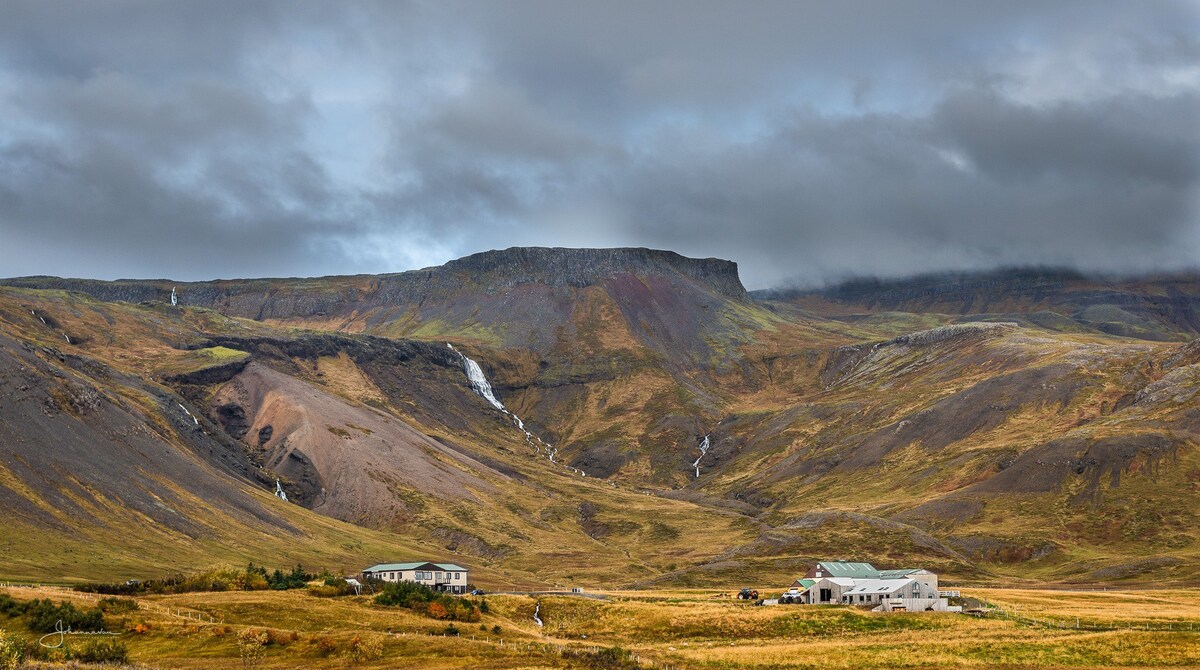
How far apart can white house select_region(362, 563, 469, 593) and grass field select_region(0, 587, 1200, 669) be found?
59.4ft

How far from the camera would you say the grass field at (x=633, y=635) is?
80.7 meters

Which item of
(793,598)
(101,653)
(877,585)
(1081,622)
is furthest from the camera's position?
(793,598)

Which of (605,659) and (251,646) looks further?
(251,646)

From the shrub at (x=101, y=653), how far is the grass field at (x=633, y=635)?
2970 millimetres

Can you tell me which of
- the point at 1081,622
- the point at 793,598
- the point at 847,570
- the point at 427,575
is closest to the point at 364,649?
the point at 427,575

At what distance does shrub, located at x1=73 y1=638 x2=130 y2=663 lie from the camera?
73062mm

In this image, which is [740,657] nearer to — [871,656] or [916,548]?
[871,656]

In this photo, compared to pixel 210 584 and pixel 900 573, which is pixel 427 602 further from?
pixel 900 573

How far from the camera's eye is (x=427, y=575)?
132 m

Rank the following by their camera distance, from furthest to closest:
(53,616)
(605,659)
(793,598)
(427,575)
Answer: (427,575), (793,598), (53,616), (605,659)

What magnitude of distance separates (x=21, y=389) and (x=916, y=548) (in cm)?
14109

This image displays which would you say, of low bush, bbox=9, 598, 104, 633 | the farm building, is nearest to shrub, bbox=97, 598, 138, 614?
low bush, bbox=9, 598, 104, 633

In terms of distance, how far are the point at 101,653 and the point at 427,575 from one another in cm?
5950

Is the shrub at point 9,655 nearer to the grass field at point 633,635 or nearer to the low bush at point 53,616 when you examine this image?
the grass field at point 633,635
